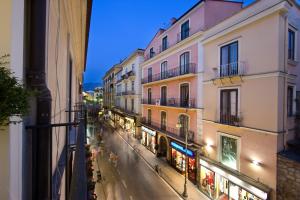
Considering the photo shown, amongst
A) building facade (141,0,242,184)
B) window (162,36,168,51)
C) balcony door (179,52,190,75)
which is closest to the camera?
building facade (141,0,242,184)

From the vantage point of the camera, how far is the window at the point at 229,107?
11492mm

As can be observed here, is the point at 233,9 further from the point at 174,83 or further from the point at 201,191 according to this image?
the point at 201,191

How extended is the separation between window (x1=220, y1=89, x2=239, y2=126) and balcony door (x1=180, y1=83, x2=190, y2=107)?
416cm

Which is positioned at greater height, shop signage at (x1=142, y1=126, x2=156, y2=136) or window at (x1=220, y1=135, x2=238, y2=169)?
window at (x1=220, y1=135, x2=238, y2=169)

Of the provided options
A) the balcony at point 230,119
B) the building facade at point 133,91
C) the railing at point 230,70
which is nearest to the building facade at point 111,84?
the building facade at point 133,91

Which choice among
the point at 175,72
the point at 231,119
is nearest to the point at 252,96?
the point at 231,119

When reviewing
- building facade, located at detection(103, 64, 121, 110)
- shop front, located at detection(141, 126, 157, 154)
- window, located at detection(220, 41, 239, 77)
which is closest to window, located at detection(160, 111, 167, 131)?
shop front, located at detection(141, 126, 157, 154)

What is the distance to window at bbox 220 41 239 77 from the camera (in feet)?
38.1

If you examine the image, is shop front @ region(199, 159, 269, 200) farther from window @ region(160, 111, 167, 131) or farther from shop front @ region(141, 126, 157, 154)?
shop front @ region(141, 126, 157, 154)

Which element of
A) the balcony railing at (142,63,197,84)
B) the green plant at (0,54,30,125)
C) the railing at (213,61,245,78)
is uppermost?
the balcony railing at (142,63,197,84)

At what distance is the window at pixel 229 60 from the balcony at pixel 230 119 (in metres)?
2.52

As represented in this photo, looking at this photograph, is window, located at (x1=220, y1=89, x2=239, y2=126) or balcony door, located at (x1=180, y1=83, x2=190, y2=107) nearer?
window, located at (x1=220, y1=89, x2=239, y2=126)

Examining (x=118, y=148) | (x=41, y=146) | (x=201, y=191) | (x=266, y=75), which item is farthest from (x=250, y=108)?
(x=118, y=148)

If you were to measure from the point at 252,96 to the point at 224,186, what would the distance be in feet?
19.2
